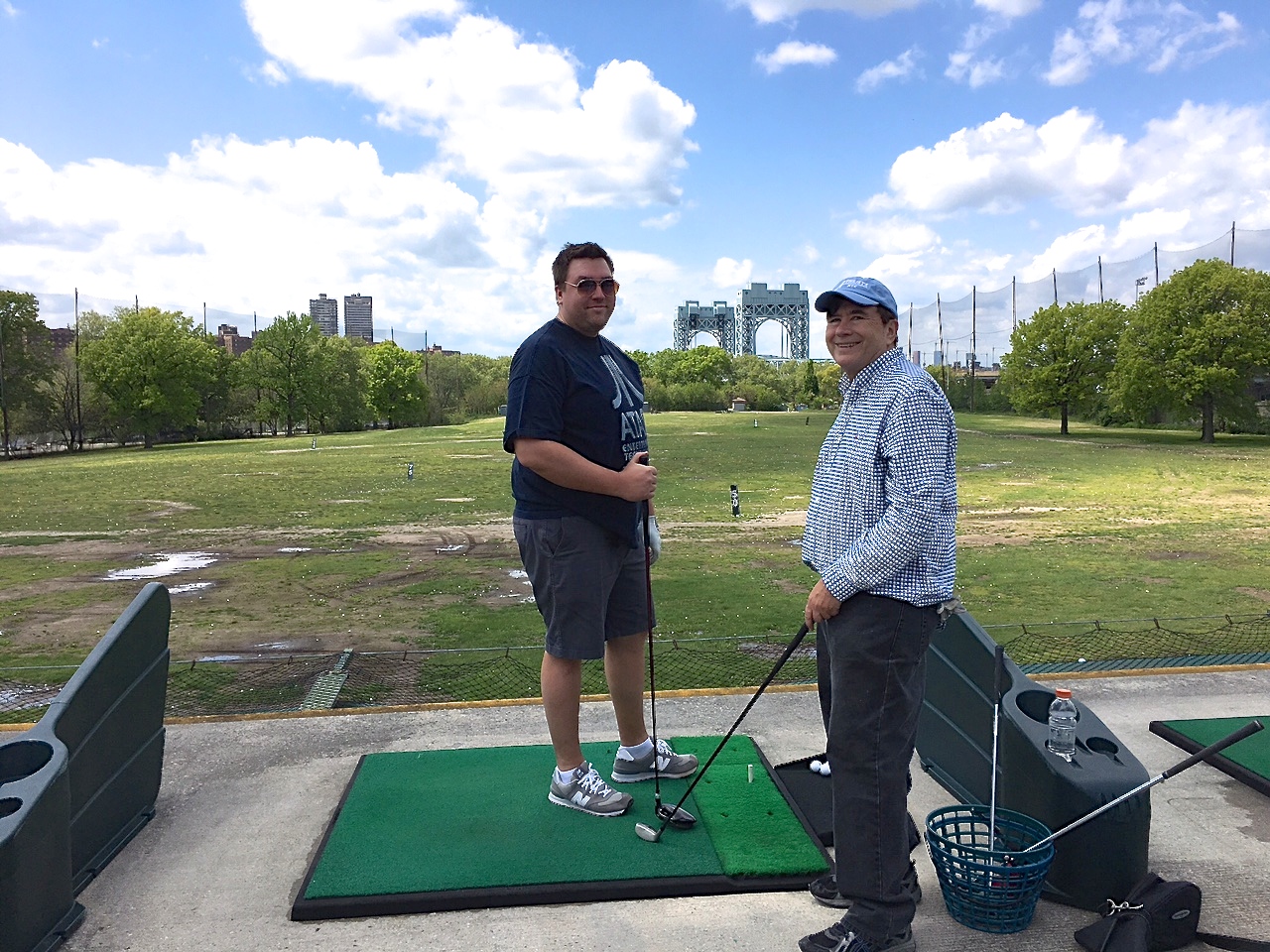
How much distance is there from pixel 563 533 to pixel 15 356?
5394 centimetres

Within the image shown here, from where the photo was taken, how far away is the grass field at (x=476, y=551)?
8.34 metres

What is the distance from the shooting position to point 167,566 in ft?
38.0

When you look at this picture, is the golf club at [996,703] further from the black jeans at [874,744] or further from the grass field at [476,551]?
the grass field at [476,551]

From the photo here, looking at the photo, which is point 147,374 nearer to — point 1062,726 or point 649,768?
point 649,768

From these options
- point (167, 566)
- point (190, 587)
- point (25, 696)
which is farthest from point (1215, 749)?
point (167, 566)

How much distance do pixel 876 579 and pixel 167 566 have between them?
11.2 m

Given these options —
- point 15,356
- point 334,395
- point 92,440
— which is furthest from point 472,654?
point 334,395

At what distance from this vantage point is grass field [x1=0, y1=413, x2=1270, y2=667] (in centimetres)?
834

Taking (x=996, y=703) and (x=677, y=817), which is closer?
(x=996, y=703)

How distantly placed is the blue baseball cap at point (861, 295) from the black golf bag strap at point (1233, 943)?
201 centimetres

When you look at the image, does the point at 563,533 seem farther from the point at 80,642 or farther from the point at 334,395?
the point at 334,395

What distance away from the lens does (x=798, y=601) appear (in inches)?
352

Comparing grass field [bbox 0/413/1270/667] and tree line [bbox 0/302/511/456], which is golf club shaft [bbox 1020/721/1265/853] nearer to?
grass field [bbox 0/413/1270/667]

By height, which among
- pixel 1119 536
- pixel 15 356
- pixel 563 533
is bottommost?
pixel 1119 536
